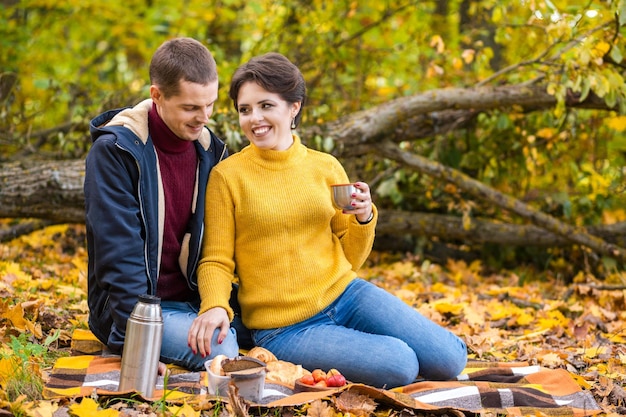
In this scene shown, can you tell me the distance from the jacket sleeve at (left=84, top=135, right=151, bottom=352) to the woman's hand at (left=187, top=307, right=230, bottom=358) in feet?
0.82

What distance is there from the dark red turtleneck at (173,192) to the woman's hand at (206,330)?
1.08 ft

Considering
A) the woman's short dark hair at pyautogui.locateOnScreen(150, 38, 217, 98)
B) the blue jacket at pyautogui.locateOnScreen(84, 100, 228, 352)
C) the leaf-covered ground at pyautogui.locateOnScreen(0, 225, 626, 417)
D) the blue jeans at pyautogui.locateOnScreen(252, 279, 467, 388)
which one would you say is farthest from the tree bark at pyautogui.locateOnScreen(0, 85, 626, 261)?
the blue jeans at pyautogui.locateOnScreen(252, 279, 467, 388)

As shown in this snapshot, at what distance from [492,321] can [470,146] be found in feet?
7.81

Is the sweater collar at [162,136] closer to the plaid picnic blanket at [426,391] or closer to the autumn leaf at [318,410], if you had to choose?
the plaid picnic blanket at [426,391]

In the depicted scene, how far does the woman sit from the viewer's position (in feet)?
9.94

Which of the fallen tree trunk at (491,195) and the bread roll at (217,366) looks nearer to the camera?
the bread roll at (217,366)

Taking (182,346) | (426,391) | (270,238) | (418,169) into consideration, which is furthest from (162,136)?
(418,169)

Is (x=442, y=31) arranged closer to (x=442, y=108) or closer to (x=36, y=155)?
(x=442, y=108)

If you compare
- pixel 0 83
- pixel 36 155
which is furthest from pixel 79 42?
pixel 36 155

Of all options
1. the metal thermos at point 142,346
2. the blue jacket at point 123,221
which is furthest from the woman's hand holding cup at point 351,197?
the metal thermos at point 142,346

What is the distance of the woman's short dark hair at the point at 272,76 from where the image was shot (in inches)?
121

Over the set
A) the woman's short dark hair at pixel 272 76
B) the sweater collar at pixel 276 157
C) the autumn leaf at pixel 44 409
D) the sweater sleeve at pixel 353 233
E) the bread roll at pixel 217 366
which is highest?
the woman's short dark hair at pixel 272 76

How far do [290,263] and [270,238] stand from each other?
0.14m

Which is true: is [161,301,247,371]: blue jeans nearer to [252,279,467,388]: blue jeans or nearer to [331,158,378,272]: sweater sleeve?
[252,279,467,388]: blue jeans
